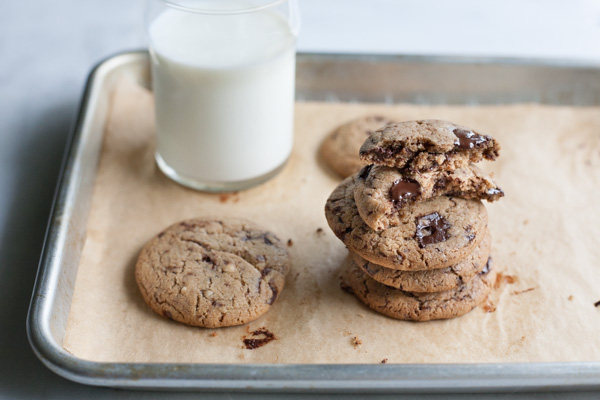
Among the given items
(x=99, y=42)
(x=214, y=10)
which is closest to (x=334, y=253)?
(x=214, y=10)

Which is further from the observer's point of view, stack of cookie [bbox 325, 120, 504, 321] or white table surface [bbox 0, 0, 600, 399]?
white table surface [bbox 0, 0, 600, 399]

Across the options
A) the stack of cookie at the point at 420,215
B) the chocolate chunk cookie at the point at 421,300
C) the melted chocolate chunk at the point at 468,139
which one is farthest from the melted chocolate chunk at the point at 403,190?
the chocolate chunk cookie at the point at 421,300

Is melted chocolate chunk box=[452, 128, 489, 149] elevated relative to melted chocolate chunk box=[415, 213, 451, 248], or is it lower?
elevated

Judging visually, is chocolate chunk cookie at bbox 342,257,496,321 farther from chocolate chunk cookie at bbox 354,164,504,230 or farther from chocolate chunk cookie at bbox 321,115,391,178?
chocolate chunk cookie at bbox 321,115,391,178

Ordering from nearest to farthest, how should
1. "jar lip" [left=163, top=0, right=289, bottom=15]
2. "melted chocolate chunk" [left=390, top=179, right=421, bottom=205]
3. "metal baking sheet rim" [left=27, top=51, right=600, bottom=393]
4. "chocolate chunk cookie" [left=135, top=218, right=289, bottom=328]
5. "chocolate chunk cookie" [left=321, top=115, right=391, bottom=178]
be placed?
1. "metal baking sheet rim" [left=27, top=51, right=600, bottom=393]
2. "melted chocolate chunk" [left=390, top=179, right=421, bottom=205]
3. "chocolate chunk cookie" [left=135, top=218, right=289, bottom=328]
4. "jar lip" [left=163, top=0, right=289, bottom=15]
5. "chocolate chunk cookie" [left=321, top=115, right=391, bottom=178]

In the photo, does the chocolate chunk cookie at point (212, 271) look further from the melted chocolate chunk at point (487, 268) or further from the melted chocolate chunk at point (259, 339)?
the melted chocolate chunk at point (487, 268)

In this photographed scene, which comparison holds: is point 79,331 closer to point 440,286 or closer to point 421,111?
point 440,286

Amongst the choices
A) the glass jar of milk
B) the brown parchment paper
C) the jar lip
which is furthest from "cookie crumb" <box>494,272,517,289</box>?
the jar lip
